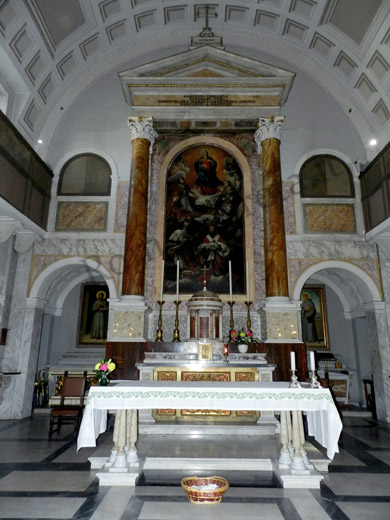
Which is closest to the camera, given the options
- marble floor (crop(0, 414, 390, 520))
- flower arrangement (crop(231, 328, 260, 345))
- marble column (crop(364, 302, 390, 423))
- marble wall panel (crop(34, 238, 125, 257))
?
marble floor (crop(0, 414, 390, 520))

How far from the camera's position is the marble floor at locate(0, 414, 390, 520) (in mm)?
3824

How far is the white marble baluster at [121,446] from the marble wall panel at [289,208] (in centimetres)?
704

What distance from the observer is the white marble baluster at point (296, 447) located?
4.72 m

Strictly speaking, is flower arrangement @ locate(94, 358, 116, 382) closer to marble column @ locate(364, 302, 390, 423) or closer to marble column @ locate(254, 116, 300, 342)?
marble column @ locate(254, 116, 300, 342)

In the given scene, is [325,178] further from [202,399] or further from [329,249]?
[202,399]

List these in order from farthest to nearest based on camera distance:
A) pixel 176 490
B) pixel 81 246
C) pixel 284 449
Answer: pixel 81 246
pixel 284 449
pixel 176 490

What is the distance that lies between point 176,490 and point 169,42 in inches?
487

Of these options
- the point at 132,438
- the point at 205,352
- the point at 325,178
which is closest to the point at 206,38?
the point at 325,178

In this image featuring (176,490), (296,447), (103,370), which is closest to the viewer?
(176,490)

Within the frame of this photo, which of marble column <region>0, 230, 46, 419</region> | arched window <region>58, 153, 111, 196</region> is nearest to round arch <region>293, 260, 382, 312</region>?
arched window <region>58, 153, 111, 196</region>

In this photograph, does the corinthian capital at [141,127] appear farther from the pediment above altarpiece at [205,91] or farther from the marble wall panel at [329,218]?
the marble wall panel at [329,218]

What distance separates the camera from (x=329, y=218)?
A: 1057 centimetres

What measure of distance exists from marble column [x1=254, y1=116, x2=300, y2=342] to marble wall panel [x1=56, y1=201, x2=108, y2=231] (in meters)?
4.43

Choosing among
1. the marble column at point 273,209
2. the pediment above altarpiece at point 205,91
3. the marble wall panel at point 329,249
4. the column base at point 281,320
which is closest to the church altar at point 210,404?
the column base at point 281,320
